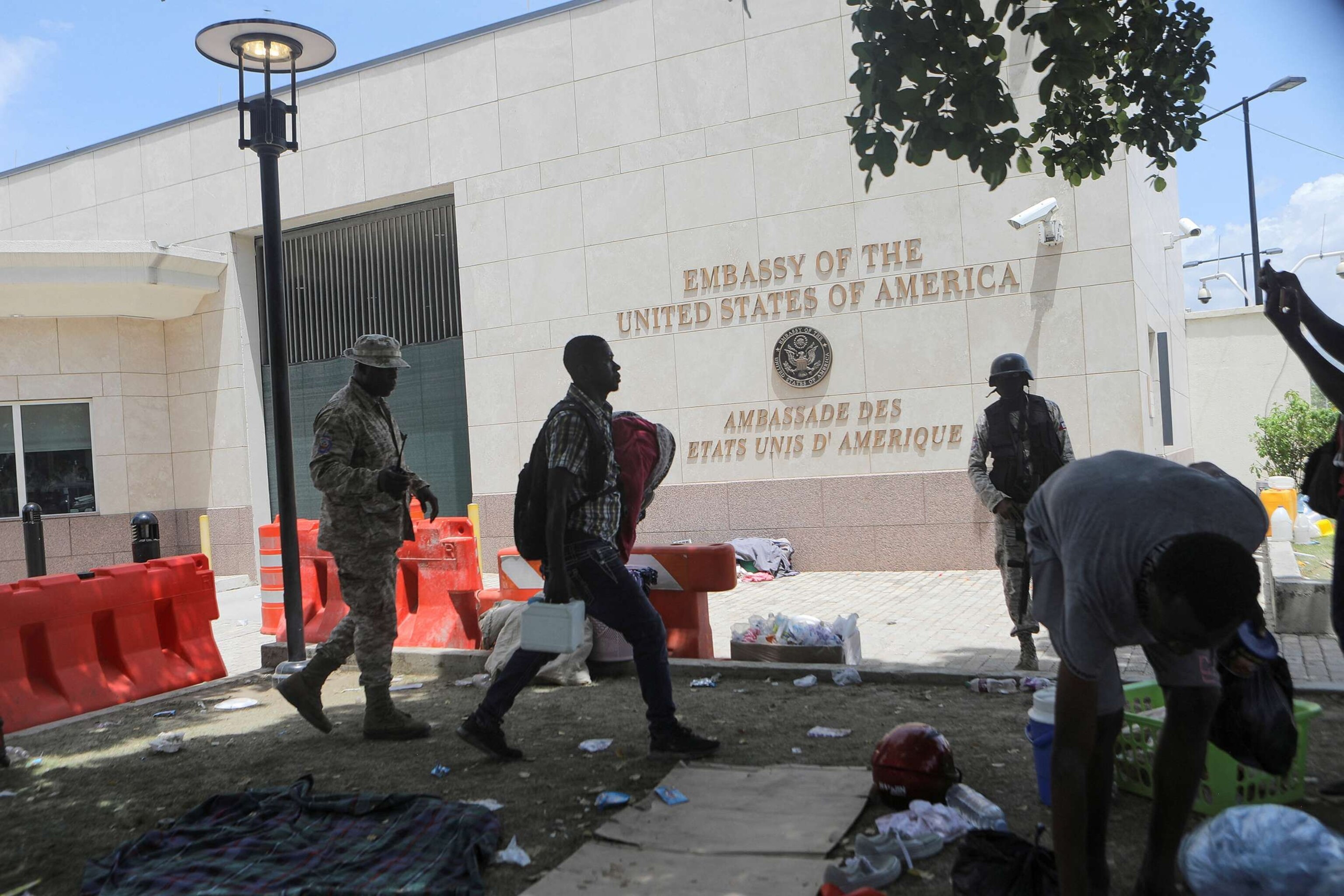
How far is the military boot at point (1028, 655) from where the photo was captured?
20.1 ft

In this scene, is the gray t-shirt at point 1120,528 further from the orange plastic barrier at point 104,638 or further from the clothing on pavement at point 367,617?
the orange plastic barrier at point 104,638

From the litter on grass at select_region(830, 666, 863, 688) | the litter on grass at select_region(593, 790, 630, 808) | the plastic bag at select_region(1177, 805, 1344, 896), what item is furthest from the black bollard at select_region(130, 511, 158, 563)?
the plastic bag at select_region(1177, 805, 1344, 896)

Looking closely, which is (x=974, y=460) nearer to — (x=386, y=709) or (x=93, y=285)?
(x=386, y=709)

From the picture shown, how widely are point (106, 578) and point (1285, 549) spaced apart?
10.3 metres

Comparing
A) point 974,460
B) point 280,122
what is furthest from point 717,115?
point 974,460

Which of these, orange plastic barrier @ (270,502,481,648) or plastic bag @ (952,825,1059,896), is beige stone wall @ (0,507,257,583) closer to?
orange plastic barrier @ (270,502,481,648)

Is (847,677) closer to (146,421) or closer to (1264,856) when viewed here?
(1264,856)

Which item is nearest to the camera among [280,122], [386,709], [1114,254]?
[386,709]

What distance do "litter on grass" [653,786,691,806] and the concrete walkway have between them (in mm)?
2514

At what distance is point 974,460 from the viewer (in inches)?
252

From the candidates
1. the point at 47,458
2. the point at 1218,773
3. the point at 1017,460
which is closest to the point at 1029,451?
the point at 1017,460

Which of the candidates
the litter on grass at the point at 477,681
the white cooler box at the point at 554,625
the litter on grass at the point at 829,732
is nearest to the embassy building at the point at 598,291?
the litter on grass at the point at 477,681

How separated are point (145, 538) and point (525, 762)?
5547mm

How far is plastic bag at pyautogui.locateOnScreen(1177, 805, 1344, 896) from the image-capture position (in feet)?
7.73
